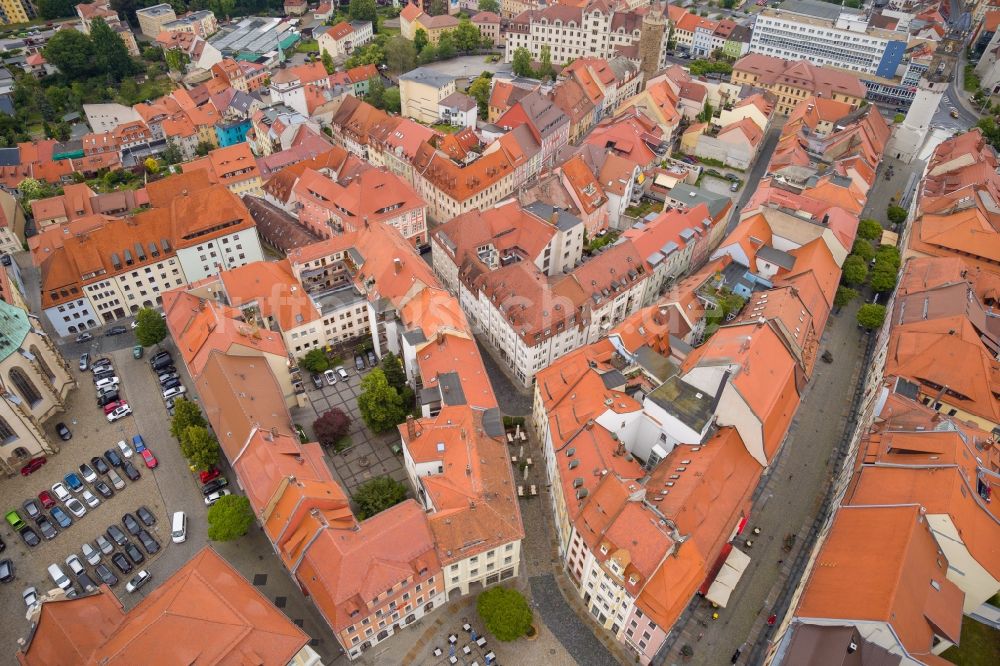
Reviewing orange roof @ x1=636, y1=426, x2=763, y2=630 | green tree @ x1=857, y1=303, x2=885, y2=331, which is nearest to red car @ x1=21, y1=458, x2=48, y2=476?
orange roof @ x1=636, y1=426, x2=763, y2=630

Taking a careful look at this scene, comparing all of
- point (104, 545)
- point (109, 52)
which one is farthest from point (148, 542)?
point (109, 52)

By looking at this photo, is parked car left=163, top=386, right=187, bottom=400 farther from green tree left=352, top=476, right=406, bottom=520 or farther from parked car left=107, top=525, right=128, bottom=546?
green tree left=352, top=476, right=406, bottom=520

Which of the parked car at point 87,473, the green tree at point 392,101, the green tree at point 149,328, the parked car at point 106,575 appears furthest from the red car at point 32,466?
the green tree at point 392,101

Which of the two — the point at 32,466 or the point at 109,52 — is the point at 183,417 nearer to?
the point at 32,466

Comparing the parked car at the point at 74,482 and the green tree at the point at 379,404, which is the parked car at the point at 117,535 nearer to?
the parked car at the point at 74,482

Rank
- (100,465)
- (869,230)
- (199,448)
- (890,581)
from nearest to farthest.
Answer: (890,581), (199,448), (100,465), (869,230)

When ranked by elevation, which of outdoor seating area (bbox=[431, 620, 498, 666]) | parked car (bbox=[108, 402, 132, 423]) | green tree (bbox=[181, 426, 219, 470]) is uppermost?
green tree (bbox=[181, 426, 219, 470])
